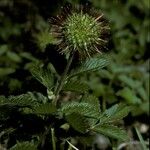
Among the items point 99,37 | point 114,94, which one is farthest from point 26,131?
point 114,94

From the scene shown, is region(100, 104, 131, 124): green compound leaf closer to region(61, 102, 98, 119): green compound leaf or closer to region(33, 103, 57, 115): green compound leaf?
region(61, 102, 98, 119): green compound leaf

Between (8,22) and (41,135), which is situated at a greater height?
(8,22)

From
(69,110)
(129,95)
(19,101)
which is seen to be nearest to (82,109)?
(69,110)

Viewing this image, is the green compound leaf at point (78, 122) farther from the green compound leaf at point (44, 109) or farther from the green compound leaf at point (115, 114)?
the green compound leaf at point (115, 114)

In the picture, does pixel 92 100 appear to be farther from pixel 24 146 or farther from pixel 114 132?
pixel 24 146

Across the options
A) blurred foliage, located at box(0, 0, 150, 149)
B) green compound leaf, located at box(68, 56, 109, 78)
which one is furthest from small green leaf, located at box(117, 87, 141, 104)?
green compound leaf, located at box(68, 56, 109, 78)

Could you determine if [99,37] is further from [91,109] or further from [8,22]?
[8,22]
